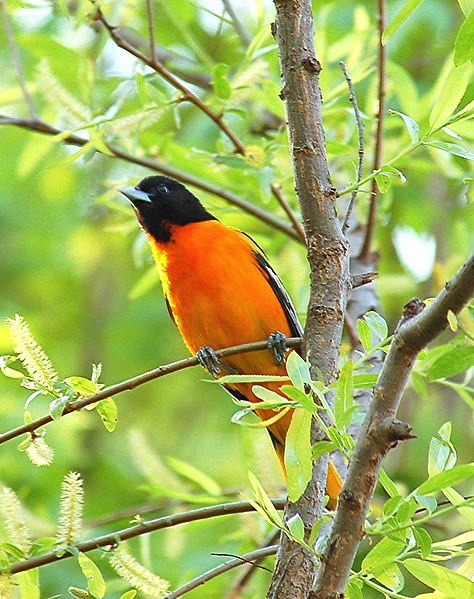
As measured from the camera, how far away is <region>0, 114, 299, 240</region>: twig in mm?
3590

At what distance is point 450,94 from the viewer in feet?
6.69

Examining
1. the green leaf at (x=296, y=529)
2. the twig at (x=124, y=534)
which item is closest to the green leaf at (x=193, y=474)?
the twig at (x=124, y=534)

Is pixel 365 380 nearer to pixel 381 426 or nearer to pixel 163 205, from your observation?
pixel 381 426

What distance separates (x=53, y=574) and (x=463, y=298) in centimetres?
318

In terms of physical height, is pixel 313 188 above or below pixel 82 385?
above

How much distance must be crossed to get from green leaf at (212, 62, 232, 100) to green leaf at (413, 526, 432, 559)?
5.66ft

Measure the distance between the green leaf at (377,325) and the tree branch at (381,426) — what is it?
1.12ft

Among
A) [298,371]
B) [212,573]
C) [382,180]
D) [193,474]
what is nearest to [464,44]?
[382,180]

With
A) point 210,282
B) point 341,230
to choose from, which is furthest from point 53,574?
point 341,230

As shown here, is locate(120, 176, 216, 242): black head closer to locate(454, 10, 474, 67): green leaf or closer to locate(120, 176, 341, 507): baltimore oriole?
locate(120, 176, 341, 507): baltimore oriole

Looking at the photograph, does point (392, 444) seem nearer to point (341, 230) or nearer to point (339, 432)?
point (339, 432)

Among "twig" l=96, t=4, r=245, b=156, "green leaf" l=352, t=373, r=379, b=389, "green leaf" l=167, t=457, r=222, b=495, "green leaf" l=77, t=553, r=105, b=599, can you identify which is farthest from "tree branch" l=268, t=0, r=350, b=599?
"green leaf" l=167, t=457, r=222, b=495

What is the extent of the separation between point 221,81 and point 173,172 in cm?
70

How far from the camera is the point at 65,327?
22.6 feet
